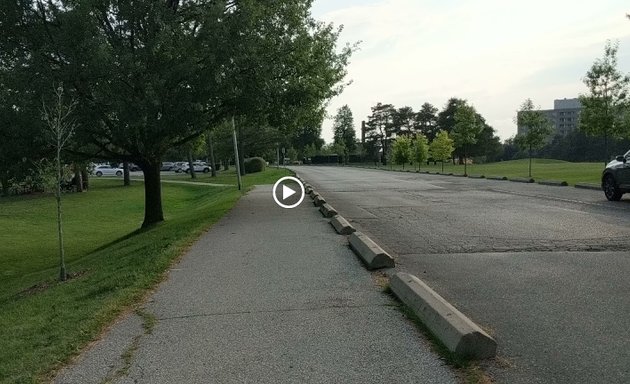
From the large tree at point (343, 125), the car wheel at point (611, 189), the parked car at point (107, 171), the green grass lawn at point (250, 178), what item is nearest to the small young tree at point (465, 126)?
the green grass lawn at point (250, 178)

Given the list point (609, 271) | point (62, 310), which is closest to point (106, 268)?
point (62, 310)

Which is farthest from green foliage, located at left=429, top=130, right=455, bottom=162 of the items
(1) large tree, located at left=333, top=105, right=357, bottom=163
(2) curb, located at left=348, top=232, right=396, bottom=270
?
(1) large tree, located at left=333, top=105, right=357, bottom=163

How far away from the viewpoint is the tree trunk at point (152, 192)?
19531mm

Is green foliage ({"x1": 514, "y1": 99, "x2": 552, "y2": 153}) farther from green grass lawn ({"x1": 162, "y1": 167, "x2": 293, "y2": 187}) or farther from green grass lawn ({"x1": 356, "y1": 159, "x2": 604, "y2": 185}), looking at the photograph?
green grass lawn ({"x1": 162, "y1": 167, "x2": 293, "y2": 187})

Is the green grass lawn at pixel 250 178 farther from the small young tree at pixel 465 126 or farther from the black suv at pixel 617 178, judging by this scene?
the black suv at pixel 617 178

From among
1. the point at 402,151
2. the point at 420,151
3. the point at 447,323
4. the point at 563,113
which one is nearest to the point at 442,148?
the point at 420,151

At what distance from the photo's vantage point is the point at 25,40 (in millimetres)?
15367

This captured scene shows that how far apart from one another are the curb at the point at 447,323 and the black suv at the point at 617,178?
13110 millimetres

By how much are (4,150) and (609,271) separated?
14264 mm

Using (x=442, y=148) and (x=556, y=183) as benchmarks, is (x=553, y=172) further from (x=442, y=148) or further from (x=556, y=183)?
(x=442, y=148)

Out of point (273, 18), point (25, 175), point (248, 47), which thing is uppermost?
point (273, 18)

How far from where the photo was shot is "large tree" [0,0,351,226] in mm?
14164

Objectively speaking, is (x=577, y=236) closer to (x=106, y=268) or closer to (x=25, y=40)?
(x=106, y=268)

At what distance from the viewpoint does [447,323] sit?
470 cm
